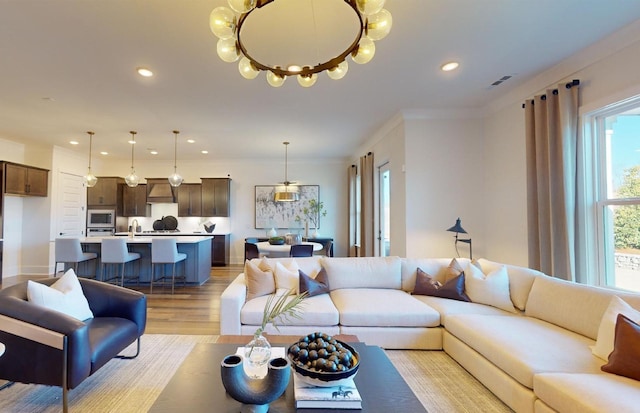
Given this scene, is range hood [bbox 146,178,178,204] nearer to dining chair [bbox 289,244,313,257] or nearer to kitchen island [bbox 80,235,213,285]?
kitchen island [bbox 80,235,213,285]

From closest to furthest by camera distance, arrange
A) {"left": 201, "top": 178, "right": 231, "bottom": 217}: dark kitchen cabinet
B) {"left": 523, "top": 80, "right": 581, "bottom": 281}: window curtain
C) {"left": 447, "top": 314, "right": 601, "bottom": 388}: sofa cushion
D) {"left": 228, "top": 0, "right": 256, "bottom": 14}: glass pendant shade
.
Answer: {"left": 228, "top": 0, "right": 256, "bottom": 14}: glass pendant shade < {"left": 447, "top": 314, "right": 601, "bottom": 388}: sofa cushion < {"left": 523, "top": 80, "right": 581, "bottom": 281}: window curtain < {"left": 201, "top": 178, "right": 231, "bottom": 217}: dark kitchen cabinet

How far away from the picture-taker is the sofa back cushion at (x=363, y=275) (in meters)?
3.38

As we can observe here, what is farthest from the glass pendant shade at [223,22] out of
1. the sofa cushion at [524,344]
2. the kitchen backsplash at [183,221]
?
the kitchen backsplash at [183,221]

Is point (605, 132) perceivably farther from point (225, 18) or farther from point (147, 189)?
point (147, 189)

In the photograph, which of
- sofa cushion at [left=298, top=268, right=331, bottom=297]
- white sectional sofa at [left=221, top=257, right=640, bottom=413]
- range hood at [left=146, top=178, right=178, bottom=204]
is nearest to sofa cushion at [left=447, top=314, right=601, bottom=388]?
white sectional sofa at [left=221, top=257, right=640, bottom=413]

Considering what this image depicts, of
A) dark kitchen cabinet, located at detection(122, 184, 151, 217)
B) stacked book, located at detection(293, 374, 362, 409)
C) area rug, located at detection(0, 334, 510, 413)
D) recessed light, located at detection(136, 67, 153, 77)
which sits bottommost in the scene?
area rug, located at detection(0, 334, 510, 413)

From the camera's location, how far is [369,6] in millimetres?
1450

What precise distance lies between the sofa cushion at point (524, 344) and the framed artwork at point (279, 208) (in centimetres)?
571

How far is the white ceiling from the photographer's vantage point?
2191 mm

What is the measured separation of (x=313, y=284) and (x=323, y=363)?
181 centimetres

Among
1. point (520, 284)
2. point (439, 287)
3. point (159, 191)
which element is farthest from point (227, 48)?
point (159, 191)

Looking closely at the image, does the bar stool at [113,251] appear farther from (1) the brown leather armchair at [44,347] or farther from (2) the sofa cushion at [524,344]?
(2) the sofa cushion at [524,344]

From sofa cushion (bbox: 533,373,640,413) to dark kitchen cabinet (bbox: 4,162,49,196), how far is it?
8330mm

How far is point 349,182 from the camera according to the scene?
24.8 feet
